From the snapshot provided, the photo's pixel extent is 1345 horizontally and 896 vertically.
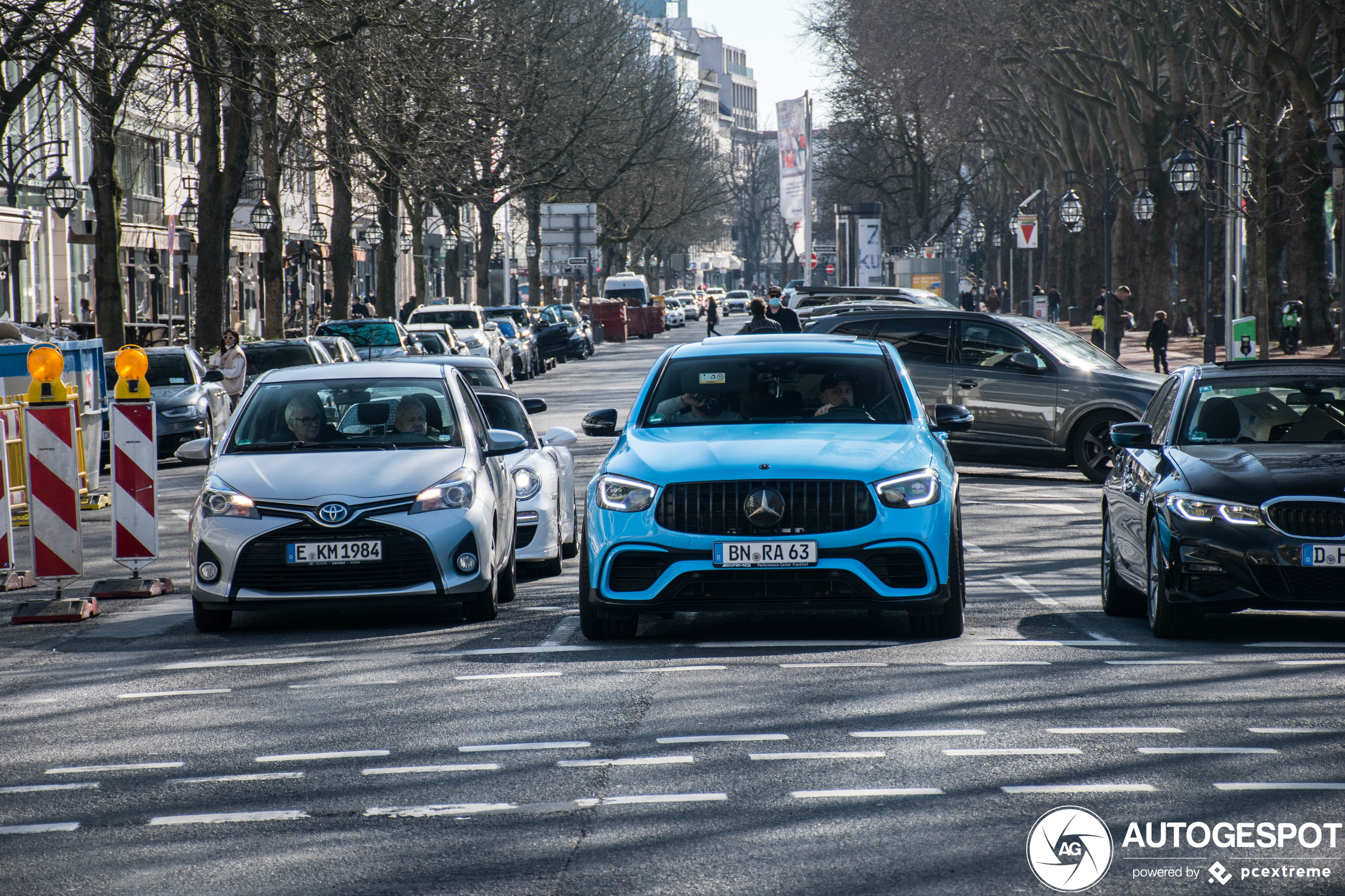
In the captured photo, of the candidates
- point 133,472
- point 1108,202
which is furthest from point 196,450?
point 1108,202

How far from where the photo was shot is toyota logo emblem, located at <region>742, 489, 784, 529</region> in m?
9.54

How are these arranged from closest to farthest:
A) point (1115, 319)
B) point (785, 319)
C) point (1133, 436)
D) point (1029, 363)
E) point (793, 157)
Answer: point (1133, 436)
point (1029, 363)
point (785, 319)
point (1115, 319)
point (793, 157)

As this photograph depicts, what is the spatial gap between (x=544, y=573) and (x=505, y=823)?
7811mm

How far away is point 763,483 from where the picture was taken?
9.59m

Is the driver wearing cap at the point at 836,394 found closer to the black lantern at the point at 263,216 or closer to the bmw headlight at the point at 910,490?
the bmw headlight at the point at 910,490

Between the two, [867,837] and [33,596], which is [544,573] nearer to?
[33,596]

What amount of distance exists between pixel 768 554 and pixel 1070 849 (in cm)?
396

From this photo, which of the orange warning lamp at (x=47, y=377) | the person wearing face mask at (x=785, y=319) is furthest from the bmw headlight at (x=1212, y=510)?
the person wearing face mask at (x=785, y=319)

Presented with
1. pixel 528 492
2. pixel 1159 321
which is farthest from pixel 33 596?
pixel 1159 321

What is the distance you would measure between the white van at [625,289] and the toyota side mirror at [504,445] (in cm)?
7583

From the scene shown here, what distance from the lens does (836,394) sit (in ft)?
35.4

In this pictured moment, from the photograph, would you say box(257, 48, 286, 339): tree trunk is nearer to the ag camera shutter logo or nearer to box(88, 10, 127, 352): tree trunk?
box(88, 10, 127, 352): tree trunk

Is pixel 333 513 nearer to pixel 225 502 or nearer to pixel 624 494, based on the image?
pixel 225 502

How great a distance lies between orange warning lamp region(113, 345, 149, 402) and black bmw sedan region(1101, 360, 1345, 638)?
5999 millimetres
